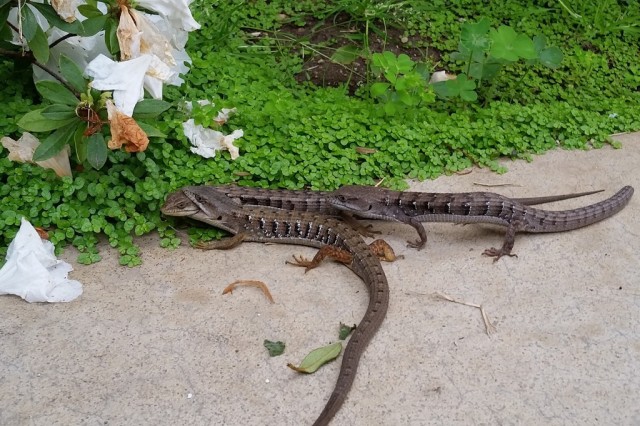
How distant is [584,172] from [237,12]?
3579mm

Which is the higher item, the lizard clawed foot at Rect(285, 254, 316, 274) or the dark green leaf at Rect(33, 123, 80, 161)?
the dark green leaf at Rect(33, 123, 80, 161)

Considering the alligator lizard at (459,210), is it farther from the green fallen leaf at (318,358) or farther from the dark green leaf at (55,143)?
the dark green leaf at (55,143)

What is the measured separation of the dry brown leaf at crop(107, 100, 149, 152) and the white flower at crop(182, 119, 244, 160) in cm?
95

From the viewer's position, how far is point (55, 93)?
165 inches

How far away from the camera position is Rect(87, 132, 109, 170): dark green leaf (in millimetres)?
4258

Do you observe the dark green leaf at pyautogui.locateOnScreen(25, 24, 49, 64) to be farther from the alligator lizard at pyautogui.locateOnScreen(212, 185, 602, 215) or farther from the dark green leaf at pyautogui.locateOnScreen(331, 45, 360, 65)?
the dark green leaf at pyautogui.locateOnScreen(331, 45, 360, 65)

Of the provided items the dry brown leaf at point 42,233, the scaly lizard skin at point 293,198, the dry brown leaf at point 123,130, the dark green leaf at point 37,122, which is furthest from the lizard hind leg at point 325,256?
the dark green leaf at point 37,122

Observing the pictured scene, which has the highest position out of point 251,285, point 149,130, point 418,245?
point 149,130

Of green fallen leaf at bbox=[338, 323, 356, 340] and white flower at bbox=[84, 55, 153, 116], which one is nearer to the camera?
green fallen leaf at bbox=[338, 323, 356, 340]

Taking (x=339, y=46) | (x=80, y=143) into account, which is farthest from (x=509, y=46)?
(x=80, y=143)

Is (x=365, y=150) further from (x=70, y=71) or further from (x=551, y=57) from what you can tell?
Result: (x=70, y=71)

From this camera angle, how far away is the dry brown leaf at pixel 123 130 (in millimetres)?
4082

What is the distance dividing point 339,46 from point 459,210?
260cm

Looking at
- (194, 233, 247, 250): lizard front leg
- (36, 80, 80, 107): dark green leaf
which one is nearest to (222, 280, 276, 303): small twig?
(194, 233, 247, 250): lizard front leg
